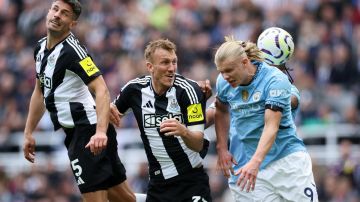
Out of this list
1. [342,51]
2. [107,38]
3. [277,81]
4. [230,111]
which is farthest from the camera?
[107,38]

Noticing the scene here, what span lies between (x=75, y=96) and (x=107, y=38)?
35.4ft

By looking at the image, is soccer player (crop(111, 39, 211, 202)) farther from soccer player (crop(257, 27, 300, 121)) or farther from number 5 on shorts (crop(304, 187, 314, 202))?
soccer player (crop(257, 27, 300, 121))

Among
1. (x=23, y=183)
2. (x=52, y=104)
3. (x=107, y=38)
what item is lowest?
(x=23, y=183)

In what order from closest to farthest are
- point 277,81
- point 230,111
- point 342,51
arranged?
1. point 277,81
2. point 230,111
3. point 342,51

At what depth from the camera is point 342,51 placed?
17.8 m

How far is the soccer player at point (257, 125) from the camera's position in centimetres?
970

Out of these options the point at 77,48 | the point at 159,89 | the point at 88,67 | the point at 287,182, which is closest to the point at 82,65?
the point at 88,67

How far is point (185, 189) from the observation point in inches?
396

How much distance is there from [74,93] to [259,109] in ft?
5.58

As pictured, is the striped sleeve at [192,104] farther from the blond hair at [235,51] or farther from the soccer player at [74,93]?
the soccer player at [74,93]

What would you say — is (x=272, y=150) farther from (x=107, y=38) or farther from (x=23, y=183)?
(x=107, y=38)

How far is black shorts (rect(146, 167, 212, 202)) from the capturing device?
1005 cm

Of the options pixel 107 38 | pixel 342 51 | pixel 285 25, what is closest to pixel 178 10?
pixel 107 38

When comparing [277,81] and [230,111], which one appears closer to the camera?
[277,81]
